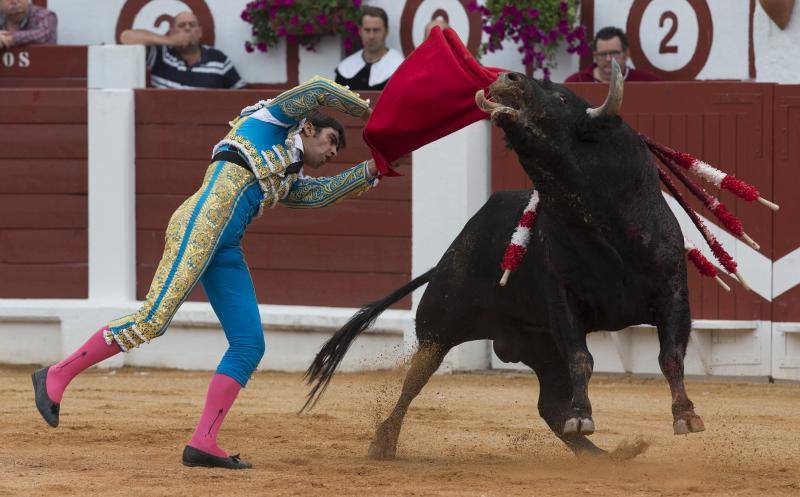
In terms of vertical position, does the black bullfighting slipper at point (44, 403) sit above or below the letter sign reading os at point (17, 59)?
below

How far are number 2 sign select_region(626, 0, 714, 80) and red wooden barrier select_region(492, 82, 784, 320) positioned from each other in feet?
3.44

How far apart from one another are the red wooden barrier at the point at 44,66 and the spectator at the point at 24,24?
78 millimetres

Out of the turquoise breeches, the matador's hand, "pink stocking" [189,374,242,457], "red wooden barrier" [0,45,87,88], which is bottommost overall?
"pink stocking" [189,374,242,457]

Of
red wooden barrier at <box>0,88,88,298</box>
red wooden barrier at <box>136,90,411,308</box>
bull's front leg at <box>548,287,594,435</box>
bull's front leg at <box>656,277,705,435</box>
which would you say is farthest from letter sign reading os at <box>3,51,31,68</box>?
bull's front leg at <box>656,277,705,435</box>

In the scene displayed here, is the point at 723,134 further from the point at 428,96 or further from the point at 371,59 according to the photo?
the point at 428,96

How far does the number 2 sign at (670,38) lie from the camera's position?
7.88m

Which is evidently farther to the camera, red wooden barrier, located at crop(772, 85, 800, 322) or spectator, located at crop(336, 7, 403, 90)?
spectator, located at crop(336, 7, 403, 90)

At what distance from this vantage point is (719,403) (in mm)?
6148

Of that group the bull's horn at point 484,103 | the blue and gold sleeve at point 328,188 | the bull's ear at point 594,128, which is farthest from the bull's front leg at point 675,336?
the blue and gold sleeve at point 328,188

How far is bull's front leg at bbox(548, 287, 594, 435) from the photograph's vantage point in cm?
399

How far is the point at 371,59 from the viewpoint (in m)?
7.74

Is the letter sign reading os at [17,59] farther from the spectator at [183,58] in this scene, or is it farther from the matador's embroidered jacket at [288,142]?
the matador's embroidered jacket at [288,142]

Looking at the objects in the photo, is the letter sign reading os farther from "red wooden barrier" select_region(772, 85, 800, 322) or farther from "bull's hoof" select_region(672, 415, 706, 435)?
"bull's hoof" select_region(672, 415, 706, 435)

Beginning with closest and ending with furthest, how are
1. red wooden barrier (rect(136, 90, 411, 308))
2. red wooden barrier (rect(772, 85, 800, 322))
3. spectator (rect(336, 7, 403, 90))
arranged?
1. red wooden barrier (rect(772, 85, 800, 322))
2. red wooden barrier (rect(136, 90, 411, 308))
3. spectator (rect(336, 7, 403, 90))
